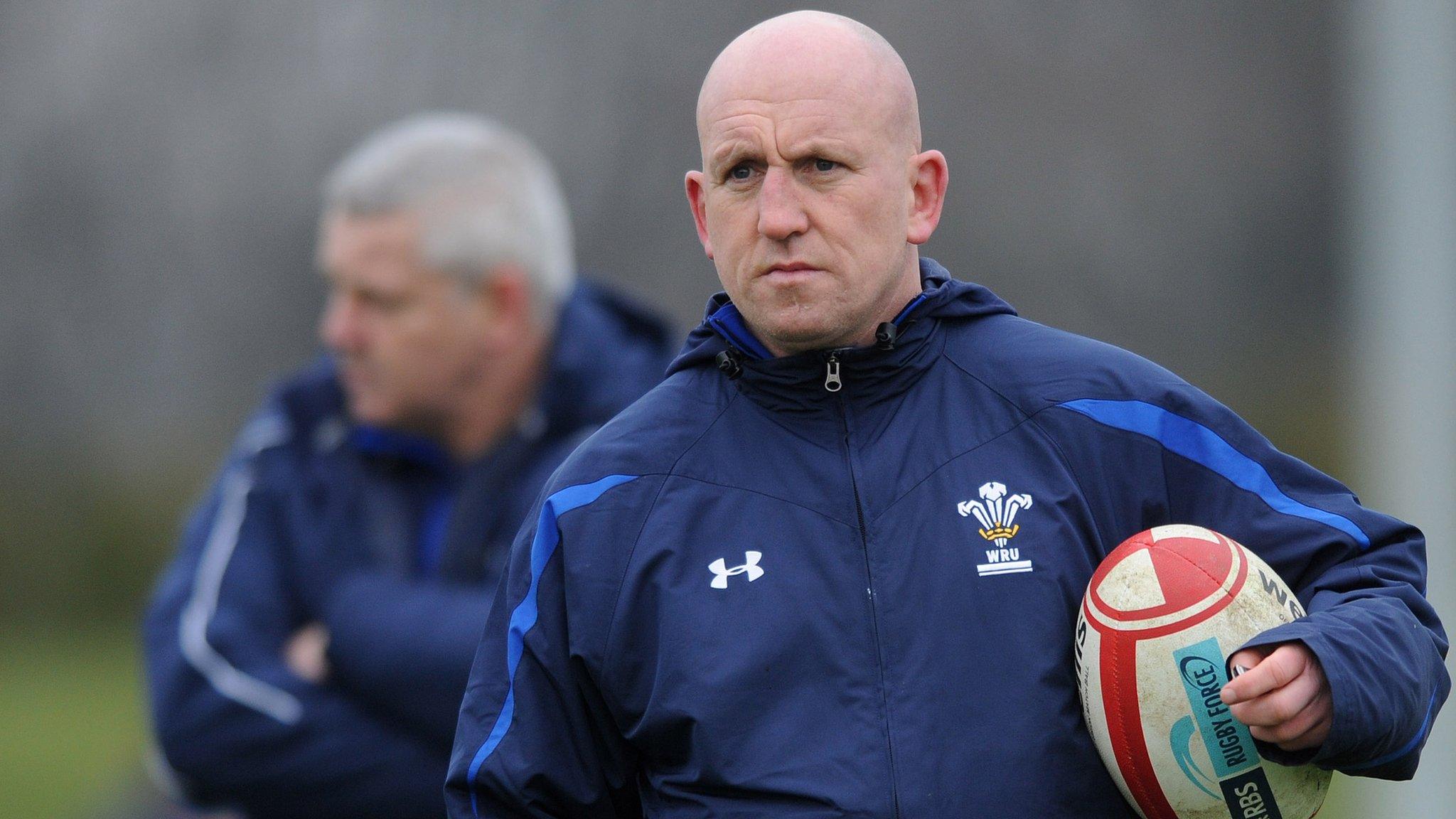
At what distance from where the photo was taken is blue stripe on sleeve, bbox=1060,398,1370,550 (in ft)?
8.92

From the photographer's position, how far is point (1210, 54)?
15016 millimetres

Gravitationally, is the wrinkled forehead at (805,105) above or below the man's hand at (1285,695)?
above

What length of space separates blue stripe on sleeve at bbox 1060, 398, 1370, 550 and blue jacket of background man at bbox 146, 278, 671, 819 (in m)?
1.90

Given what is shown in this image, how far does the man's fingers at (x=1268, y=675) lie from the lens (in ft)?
7.89

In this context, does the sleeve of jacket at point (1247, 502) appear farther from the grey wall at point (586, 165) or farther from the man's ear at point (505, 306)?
the grey wall at point (586, 165)

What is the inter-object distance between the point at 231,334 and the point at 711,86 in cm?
1333

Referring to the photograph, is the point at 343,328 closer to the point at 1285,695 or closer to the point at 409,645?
the point at 409,645

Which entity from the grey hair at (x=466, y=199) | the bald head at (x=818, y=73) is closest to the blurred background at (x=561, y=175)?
the grey hair at (x=466, y=199)

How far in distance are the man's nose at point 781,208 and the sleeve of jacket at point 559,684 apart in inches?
16.7

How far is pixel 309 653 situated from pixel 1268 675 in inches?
108

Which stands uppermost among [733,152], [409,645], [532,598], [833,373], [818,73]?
[818,73]

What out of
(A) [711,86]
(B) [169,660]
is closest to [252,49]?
(B) [169,660]

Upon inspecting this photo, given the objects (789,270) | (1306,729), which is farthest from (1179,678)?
(789,270)

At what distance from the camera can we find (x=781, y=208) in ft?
9.00
